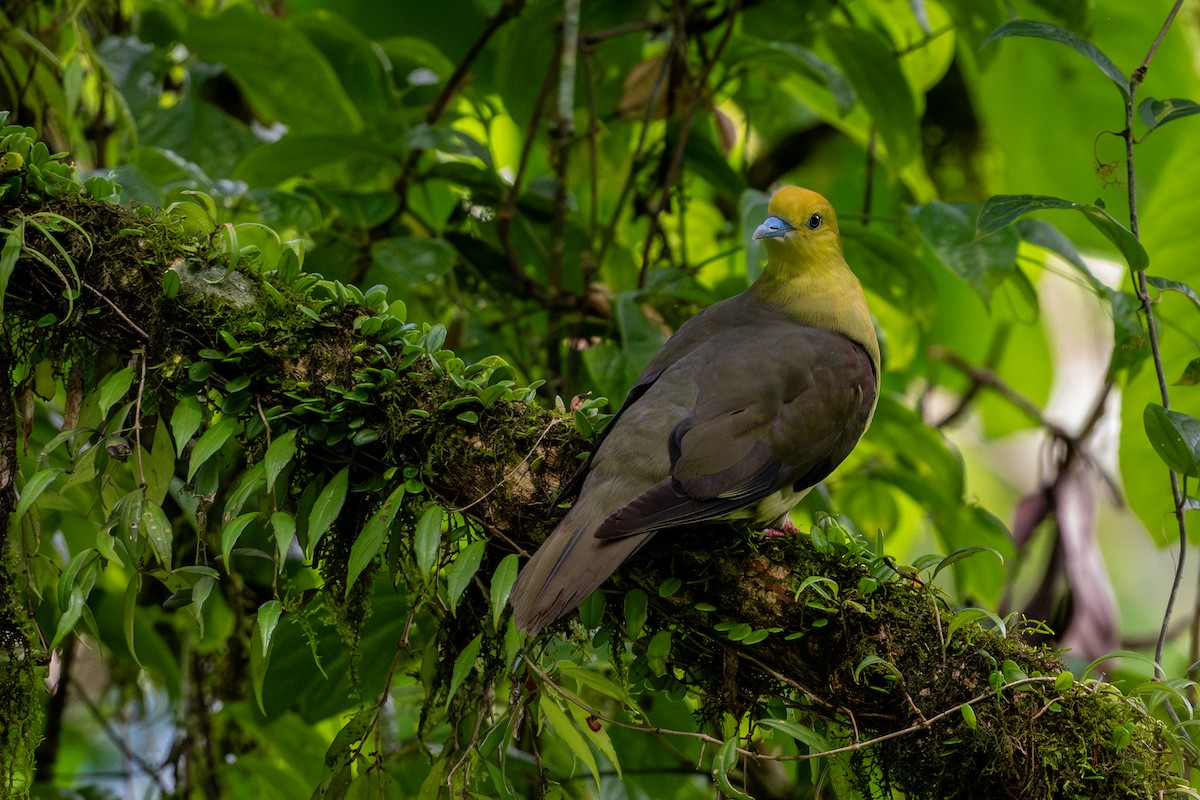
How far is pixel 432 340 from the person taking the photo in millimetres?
2061

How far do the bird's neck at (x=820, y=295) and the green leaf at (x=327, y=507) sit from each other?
1.34 metres

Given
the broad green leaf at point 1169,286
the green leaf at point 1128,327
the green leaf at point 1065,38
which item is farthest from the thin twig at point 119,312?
the green leaf at point 1128,327

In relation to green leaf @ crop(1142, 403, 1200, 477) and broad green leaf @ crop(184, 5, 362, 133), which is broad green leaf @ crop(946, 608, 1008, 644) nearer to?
green leaf @ crop(1142, 403, 1200, 477)

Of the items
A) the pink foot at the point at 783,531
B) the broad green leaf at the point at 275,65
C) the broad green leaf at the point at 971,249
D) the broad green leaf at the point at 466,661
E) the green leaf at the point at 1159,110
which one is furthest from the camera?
the broad green leaf at the point at 275,65

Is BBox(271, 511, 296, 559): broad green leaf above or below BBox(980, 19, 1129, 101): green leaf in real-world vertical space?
below

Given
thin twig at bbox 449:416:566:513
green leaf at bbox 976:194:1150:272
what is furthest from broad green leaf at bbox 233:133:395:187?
green leaf at bbox 976:194:1150:272

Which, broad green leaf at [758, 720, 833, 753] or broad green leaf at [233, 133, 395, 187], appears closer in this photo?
broad green leaf at [758, 720, 833, 753]

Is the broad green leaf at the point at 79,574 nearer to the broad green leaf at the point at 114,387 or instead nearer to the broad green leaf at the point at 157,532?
the broad green leaf at the point at 157,532

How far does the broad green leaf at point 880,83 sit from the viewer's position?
3.38 m

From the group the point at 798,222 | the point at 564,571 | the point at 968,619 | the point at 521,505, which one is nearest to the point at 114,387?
the point at 521,505

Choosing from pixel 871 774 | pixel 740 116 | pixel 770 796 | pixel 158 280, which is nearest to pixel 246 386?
pixel 158 280

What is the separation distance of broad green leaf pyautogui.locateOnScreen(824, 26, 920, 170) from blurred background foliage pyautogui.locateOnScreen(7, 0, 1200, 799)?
0.03 feet

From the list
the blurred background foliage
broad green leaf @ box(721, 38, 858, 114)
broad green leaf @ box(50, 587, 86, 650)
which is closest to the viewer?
broad green leaf @ box(50, 587, 86, 650)

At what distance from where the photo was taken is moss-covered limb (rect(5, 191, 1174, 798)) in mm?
1832
